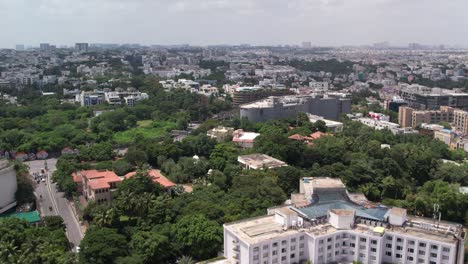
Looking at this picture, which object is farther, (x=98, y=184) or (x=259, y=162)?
(x=259, y=162)

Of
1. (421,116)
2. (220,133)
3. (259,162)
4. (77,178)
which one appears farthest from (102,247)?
(421,116)

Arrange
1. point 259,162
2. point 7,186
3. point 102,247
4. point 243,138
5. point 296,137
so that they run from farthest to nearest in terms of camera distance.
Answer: point 243,138
point 296,137
point 259,162
point 7,186
point 102,247

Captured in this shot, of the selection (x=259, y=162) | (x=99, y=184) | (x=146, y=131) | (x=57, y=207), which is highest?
(x=259, y=162)

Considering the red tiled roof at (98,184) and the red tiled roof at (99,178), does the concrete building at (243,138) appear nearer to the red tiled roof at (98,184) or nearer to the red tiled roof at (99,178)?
the red tiled roof at (99,178)

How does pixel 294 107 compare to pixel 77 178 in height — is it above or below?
above

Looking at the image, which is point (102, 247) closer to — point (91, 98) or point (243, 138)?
point (243, 138)

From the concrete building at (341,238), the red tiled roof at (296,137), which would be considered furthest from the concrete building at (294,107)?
the concrete building at (341,238)

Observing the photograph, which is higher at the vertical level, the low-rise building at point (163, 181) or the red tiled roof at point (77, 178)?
the low-rise building at point (163, 181)

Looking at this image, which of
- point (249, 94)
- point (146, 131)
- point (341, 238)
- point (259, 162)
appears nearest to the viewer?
point (341, 238)
